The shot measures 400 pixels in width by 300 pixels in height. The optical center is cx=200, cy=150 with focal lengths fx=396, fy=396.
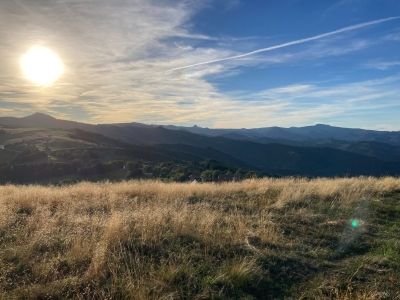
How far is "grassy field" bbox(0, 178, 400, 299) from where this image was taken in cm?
539

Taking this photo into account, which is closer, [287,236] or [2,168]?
[287,236]

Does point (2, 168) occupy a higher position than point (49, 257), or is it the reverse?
point (49, 257)

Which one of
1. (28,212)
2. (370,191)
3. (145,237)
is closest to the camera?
(145,237)

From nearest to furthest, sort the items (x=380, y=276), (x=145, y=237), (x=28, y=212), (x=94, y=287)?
(x=94, y=287), (x=380, y=276), (x=145, y=237), (x=28, y=212)

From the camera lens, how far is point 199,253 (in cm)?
664

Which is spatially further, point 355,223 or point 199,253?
point 355,223

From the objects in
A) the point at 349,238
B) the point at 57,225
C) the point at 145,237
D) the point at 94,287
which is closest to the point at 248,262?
the point at 145,237

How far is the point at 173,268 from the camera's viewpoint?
5.75 metres

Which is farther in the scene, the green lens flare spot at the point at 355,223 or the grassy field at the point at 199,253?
the green lens flare spot at the point at 355,223

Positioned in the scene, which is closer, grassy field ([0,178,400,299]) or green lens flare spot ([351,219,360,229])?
grassy field ([0,178,400,299])

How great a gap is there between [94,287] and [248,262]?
2377mm

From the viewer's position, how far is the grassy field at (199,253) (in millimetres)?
5387

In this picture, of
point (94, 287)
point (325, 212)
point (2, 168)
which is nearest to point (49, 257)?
point (94, 287)

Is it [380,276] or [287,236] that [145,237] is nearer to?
[287,236]
